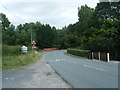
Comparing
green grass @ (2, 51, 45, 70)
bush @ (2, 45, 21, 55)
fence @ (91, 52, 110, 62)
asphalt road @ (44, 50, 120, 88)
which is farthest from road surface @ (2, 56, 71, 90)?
bush @ (2, 45, 21, 55)

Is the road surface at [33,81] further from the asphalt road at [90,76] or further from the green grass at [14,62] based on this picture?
the green grass at [14,62]

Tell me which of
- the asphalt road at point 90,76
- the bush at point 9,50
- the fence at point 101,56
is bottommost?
the fence at point 101,56

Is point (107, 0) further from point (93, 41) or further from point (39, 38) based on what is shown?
point (39, 38)

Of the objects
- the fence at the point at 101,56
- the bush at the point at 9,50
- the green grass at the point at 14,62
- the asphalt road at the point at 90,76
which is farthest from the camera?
the bush at the point at 9,50

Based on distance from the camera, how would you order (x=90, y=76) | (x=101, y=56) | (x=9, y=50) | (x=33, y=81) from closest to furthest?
(x=33, y=81) < (x=90, y=76) < (x=101, y=56) < (x=9, y=50)

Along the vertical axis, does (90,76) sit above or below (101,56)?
above

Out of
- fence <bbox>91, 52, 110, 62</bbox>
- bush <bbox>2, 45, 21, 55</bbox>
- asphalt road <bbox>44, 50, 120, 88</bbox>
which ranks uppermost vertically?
bush <bbox>2, 45, 21, 55</bbox>

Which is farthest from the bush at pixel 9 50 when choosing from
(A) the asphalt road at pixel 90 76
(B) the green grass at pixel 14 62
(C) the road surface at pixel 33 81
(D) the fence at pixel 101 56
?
(C) the road surface at pixel 33 81

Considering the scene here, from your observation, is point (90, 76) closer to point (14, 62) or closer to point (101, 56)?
point (14, 62)

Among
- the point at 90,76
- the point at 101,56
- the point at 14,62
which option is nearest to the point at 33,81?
the point at 90,76

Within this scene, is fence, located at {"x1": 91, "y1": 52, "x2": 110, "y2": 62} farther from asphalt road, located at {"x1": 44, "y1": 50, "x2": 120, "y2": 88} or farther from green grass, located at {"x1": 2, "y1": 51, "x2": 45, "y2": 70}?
green grass, located at {"x1": 2, "y1": 51, "x2": 45, "y2": 70}

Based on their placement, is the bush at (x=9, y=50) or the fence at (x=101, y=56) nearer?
the fence at (x=101, y=56)

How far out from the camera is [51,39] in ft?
281

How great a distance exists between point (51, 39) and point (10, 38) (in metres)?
29.3
